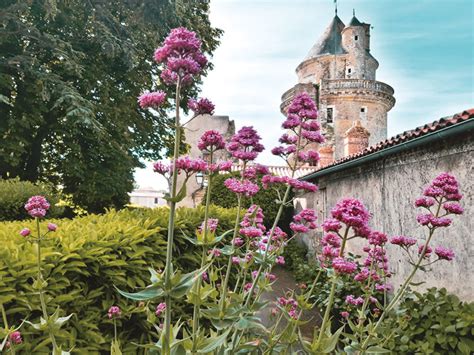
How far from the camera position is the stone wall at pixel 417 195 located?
4359 millimetres

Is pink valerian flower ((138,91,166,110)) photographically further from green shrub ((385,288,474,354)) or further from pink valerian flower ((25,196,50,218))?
green shrub ((385,288,474,354))

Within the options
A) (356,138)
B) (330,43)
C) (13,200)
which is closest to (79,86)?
(13,200)

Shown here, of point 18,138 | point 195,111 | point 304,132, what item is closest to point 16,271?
point 195,111

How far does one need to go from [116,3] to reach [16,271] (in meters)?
15.2

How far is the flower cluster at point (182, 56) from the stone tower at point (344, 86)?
1272 inches

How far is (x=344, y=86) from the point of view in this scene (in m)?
34.9

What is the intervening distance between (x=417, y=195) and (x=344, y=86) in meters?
31.9

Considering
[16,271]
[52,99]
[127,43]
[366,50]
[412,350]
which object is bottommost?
[412,350]

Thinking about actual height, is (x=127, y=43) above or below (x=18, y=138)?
above

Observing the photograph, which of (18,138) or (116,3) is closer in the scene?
(18,138)

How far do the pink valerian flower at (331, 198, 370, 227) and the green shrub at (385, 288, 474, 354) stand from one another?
6.20 ft

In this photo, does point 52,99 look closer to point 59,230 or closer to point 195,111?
point 59,230

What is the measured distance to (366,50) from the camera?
1495 inches

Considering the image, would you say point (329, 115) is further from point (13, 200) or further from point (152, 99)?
point (152, 99)
